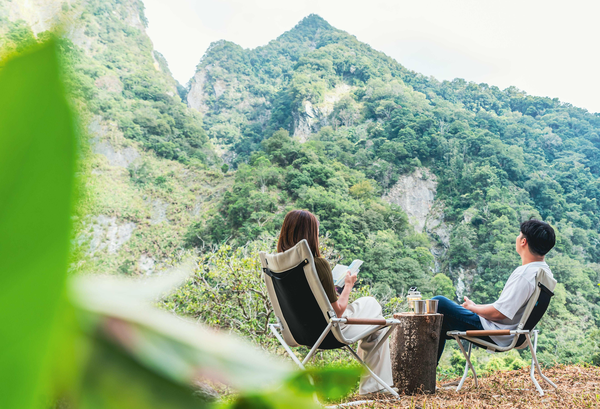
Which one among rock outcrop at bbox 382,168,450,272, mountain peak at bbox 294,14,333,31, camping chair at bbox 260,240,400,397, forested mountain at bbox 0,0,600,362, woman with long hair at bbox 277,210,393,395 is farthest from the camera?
mountain peak at bbox 294,14,333,31

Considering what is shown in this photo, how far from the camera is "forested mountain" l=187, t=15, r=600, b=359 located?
584 inches

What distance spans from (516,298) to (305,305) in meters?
1.11

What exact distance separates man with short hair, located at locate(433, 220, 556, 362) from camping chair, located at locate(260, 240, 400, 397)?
0.51m

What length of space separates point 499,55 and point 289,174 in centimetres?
2036

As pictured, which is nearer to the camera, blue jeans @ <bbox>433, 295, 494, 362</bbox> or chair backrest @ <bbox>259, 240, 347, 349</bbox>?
chair backrest @ <bbox>259, 240, 347, 349</bbox>

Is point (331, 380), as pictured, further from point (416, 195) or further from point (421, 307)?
point (416, 195)

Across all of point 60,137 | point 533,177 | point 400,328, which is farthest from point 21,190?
point 533,177

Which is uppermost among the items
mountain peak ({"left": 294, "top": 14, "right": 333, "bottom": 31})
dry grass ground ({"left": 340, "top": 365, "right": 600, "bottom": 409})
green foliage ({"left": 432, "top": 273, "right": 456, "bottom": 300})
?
mountain peak ({"left": 294, "top": 14, "right": 333, "bottom": 31})

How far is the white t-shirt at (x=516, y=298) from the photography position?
1.99 m

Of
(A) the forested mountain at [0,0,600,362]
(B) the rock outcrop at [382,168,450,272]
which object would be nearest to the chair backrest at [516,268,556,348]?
(A) the forested mountain at [0,0,600,362]

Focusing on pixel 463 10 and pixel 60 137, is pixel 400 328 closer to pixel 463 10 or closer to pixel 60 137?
pixel 60 137

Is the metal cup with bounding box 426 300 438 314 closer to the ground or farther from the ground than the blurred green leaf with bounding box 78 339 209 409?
closer to the ground

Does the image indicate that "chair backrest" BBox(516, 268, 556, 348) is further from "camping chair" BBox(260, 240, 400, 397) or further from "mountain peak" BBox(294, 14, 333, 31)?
"mountain peak" BBox(294, 14, 333, 31)

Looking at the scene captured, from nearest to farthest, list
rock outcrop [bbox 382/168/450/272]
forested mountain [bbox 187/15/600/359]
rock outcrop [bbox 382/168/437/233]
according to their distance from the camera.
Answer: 1. forested mountain [bbox 187/15/600/359]
2. rock outcrop [bbox 382/168/450/272]
3. rock outcrop [bbox 382/168/437/233]
